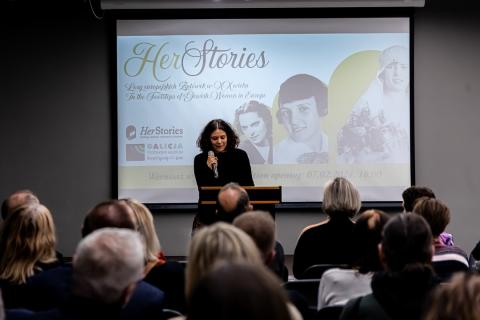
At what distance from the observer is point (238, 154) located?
575cm

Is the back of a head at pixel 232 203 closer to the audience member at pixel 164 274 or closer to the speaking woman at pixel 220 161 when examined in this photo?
the audience member at pixel 164 274

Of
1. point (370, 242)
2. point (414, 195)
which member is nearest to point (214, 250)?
point (370, 242)

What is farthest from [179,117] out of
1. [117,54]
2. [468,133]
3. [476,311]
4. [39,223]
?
[476,311]

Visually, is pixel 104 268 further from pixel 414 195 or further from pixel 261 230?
pixel 414 195

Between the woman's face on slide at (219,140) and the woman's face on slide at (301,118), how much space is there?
1477 millimetres

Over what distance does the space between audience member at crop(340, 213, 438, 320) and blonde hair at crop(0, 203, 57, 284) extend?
131 cm

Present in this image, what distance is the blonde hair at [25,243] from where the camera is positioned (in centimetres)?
301

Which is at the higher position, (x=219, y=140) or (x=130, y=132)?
(x=130, y=132)

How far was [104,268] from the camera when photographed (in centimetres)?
207

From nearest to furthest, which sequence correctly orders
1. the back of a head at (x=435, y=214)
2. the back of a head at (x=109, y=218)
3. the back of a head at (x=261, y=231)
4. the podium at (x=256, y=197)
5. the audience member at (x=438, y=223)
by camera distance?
1. the back of a head at (x=261, y=231)
2. the back of a head at (x=109, y=218)
3. the audience member at (x=438, y=223)
4. the back of a head at (x=435, y=214)
5. the podium at (x=256, y=197)

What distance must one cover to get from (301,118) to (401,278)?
4782 mm

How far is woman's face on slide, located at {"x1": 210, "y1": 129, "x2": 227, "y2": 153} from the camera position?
19.1ft

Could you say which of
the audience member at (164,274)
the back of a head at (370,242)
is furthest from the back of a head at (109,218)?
the back of a head at (370,242)

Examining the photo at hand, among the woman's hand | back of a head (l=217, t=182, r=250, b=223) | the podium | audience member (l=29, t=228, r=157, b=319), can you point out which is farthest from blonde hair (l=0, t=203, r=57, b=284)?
the woman's hand
